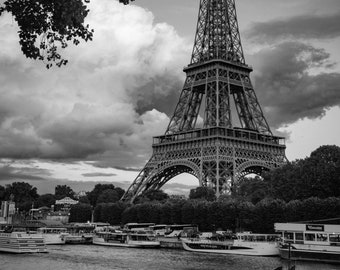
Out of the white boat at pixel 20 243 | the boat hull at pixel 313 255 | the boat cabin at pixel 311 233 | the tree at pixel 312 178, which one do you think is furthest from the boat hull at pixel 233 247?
the white boat at pixel 20 243

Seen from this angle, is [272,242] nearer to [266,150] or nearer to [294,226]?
[294,226]

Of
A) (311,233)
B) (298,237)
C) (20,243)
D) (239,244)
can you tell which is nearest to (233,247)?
(239,244)

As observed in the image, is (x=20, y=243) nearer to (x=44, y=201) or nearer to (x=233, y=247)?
(x=233, y=247)

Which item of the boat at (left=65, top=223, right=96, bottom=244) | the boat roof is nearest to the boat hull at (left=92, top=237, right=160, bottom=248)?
the boat at (left=65, top=223, right=96, bottom=244)

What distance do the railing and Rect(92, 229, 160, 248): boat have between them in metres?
29.6

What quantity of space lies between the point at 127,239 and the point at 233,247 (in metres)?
18.8

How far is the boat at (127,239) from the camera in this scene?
240 feet

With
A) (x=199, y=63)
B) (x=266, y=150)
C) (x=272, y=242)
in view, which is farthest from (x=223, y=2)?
(x=272, y=242)

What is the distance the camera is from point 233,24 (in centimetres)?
11494

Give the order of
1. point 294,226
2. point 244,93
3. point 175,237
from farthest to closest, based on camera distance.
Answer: point 244,93, point 175,237, point 294,226

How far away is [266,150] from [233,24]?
30.4m

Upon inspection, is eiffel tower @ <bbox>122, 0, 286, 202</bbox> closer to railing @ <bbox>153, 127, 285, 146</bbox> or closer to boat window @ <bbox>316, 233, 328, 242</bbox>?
railing @ <bbox>153, 127, 285, 146</bbox>

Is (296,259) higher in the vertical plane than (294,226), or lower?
lower

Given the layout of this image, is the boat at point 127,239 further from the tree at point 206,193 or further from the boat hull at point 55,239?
the tree at point 206,193
